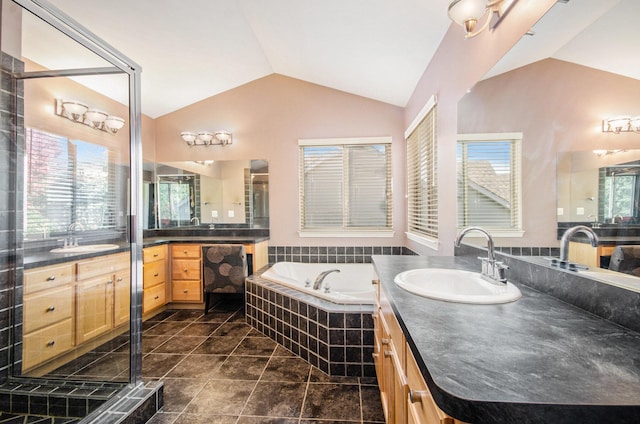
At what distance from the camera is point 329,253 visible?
3395 millimetres

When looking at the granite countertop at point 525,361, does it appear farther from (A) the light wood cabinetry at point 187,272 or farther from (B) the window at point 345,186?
(A) the light wood cabinetry at point 187,272

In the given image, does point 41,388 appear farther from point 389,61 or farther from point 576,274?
point 389,61

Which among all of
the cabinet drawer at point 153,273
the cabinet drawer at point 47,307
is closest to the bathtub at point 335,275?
the cabinet drawer at point 153,273

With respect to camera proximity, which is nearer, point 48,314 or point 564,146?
point 564,146

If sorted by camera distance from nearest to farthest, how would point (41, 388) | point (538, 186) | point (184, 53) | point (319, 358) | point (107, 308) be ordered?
point (538, 186)
point (41, 388)
point (319, 358)
point (107, 308)
point (184, 53)

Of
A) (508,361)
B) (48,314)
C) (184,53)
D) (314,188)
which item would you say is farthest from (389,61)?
(48,314)

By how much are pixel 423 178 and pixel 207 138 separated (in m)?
2.72

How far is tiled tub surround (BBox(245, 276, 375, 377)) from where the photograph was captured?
1850 mm

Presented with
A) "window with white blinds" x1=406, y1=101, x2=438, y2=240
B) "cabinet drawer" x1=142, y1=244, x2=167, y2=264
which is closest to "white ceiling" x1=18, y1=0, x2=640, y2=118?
"window with white blinds" x1=406, y1=101, x2=438, y2=240

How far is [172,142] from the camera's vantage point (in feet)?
12.0

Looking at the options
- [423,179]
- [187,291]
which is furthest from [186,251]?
[423,179]

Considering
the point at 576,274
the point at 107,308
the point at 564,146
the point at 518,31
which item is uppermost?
the point at 518,31

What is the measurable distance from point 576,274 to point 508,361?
59cm

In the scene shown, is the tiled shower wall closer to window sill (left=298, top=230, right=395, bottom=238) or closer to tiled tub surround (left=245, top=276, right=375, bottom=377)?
tiled tub surround (left=245, top=276, right=375, bottom=377)
